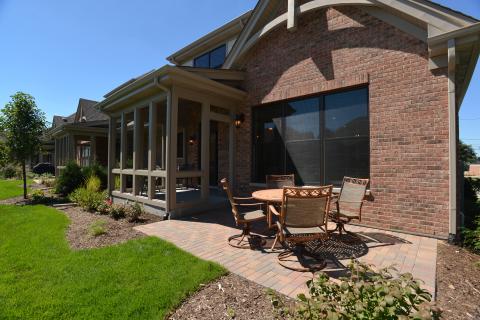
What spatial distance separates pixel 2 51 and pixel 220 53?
25.7 feet

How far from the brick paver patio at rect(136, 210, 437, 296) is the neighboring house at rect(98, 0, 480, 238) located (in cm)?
82

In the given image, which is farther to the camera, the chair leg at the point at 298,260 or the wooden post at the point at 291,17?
the wooden post at the point at 291,17

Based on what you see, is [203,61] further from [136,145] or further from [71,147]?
[71,147]

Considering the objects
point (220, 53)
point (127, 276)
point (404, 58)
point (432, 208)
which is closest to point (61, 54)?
point (220, 53)

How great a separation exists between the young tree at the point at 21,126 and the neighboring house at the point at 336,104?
167 inches

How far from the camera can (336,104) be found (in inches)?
254

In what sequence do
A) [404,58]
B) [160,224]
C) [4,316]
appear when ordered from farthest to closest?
[160,224]
[404,58]
[4,316]

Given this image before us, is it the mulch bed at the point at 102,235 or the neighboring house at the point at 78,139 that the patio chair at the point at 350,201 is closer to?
the mulch bed at the point at 102,235

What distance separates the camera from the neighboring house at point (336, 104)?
16.2ft

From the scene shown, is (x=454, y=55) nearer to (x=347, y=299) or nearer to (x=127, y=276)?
(x=347, y=299)

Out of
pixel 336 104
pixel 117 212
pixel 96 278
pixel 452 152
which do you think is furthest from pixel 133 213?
pixel 452 152

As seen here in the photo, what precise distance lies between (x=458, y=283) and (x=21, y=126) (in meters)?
14.8

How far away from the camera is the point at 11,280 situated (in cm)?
344

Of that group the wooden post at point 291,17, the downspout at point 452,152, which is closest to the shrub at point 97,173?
the wooden post at point 291,17
